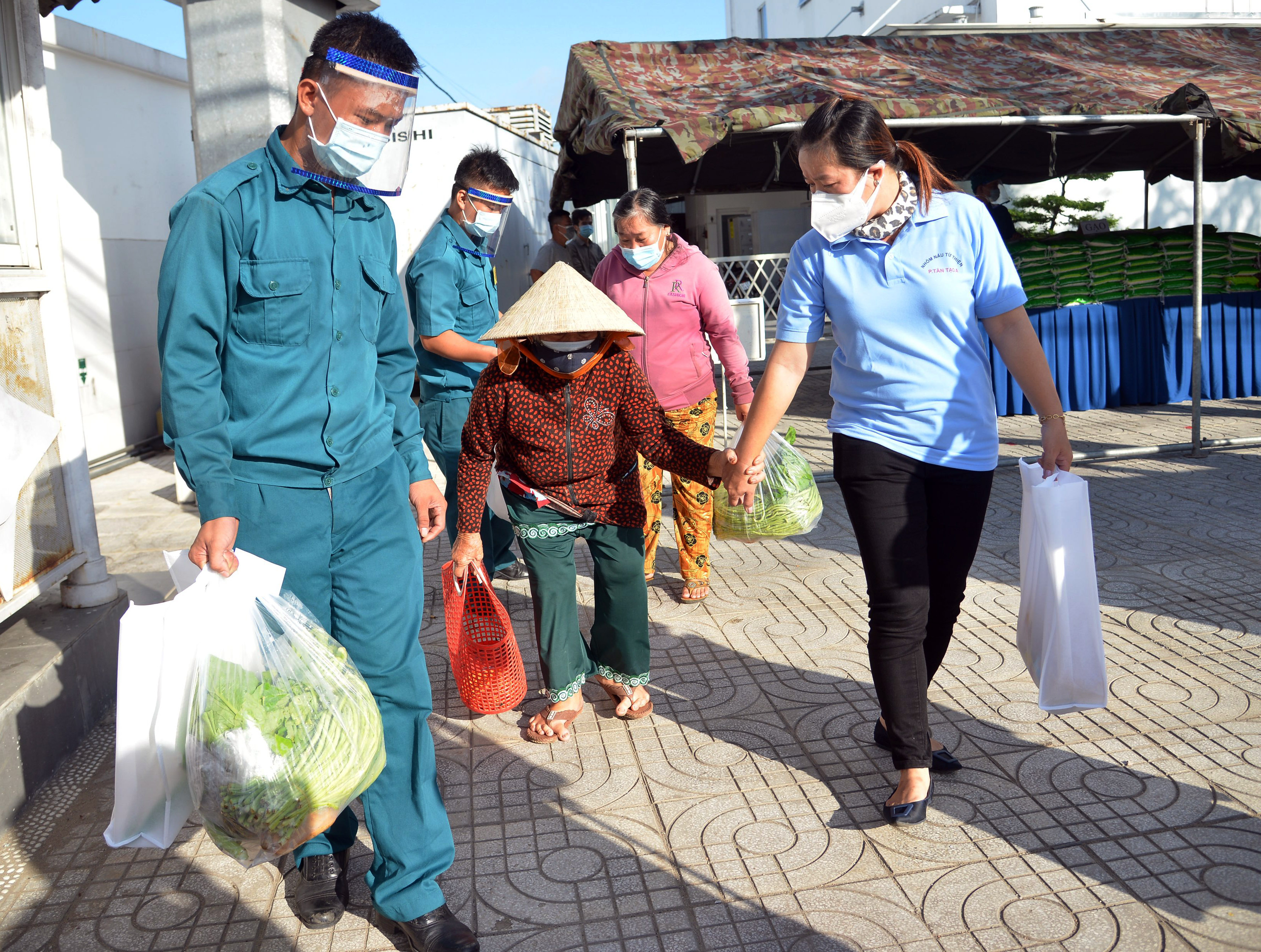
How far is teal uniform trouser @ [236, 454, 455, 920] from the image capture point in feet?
7.77

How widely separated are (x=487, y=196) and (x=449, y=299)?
1.64 feet

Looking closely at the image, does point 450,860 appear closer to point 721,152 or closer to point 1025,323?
point 1025,323

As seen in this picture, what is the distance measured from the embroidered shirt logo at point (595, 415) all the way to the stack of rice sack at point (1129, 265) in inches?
268

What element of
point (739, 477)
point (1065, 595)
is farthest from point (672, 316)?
point (1065, 595)

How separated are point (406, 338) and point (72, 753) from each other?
212cm

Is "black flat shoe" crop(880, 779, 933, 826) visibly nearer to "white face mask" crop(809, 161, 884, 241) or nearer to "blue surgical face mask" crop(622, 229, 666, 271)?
"white face mask" crop(809, 161, 884, 241)

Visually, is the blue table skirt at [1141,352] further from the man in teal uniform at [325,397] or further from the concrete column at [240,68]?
the man in teal uniform at [325,397]

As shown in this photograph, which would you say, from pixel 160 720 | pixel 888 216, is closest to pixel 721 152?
pixel 888 216

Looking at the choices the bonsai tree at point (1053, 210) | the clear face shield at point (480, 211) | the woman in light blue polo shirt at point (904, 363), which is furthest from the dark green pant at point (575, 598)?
the bonsai tree at point (1053, 210)

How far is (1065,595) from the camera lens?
286cm

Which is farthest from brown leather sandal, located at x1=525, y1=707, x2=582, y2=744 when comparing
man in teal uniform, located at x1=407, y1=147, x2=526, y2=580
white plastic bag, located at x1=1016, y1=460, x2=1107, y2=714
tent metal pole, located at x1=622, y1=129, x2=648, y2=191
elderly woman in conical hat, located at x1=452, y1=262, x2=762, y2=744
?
tent metal pole, located at x1=622, y1=129, x2=648, y2=191

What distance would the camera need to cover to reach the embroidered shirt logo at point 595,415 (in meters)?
3.37

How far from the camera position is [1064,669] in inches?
114

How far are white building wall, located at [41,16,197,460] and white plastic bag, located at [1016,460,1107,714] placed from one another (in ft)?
26.8
